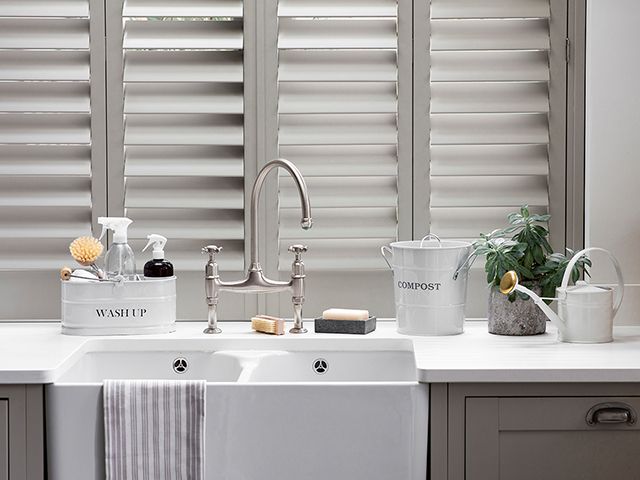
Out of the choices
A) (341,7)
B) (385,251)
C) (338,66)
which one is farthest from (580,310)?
(341,7)

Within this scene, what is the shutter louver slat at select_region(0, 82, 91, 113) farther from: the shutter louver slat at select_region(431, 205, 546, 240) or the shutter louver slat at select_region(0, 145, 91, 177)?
the shutter louver slat at select_region(431, 205, 546, 240)

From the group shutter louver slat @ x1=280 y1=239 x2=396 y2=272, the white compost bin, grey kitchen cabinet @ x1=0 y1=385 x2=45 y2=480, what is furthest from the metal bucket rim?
grey kitchen cabinet @ x1=0 y1=385 x2=45 y2=480

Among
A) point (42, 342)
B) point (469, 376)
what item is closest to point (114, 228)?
point (42, 342)

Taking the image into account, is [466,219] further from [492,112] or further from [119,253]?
[119,253]

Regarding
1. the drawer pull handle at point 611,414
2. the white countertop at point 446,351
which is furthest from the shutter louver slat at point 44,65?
the drawer pull handle at point 611,414

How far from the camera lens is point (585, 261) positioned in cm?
248

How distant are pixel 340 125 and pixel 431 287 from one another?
21.8 inches

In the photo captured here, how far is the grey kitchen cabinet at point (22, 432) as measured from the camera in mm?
2037

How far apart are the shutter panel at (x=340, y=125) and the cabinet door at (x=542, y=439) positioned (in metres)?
0.76

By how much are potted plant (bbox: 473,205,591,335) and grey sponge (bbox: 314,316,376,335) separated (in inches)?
13.3

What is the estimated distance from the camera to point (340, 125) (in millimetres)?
2678

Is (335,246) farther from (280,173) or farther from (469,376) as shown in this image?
(469,376)

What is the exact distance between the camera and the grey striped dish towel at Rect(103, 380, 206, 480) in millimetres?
2035

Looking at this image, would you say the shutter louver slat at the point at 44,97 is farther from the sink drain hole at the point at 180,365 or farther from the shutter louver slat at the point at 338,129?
the sink drain hole at the point at 180,365
